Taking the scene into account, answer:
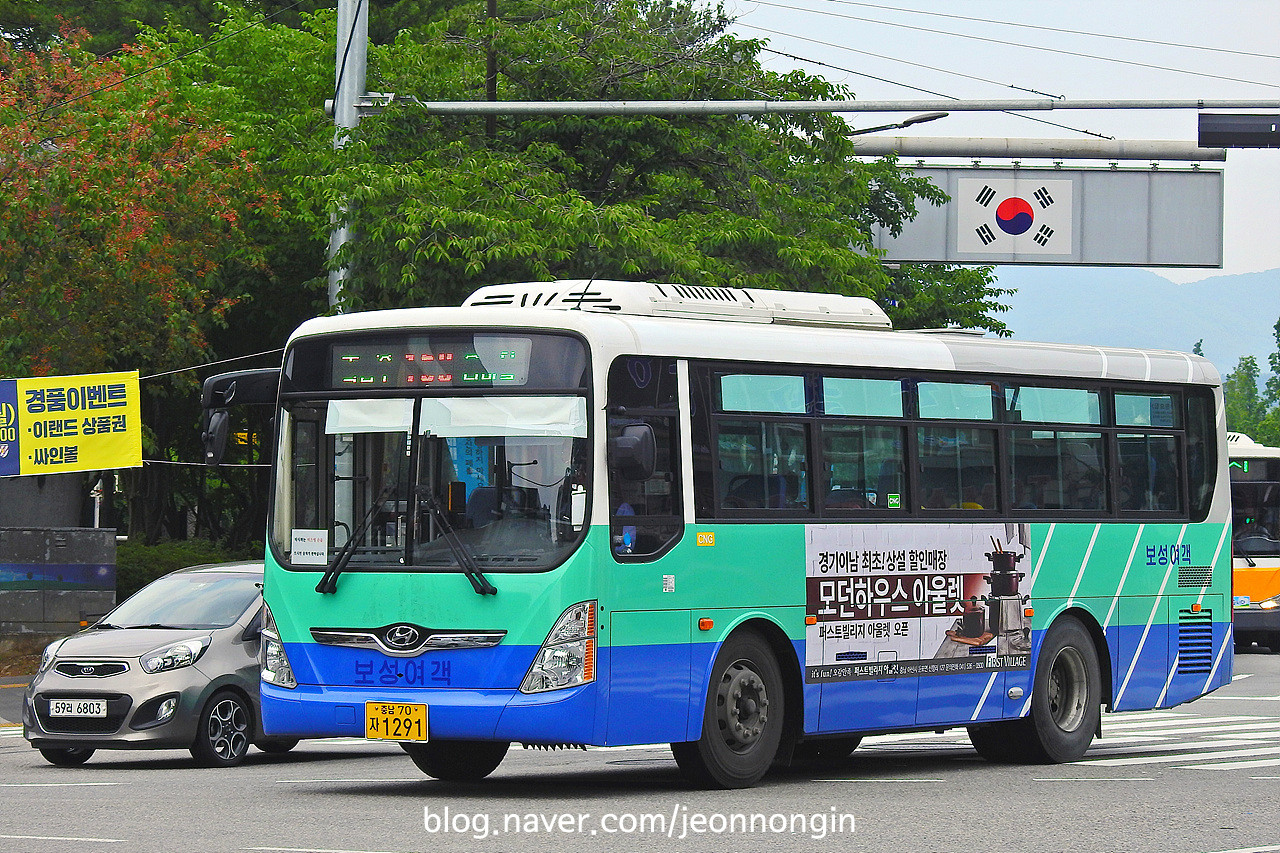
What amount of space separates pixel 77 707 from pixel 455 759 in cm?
343

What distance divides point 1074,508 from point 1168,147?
28191 mm

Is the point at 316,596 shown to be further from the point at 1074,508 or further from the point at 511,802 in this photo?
the point at 1074,508

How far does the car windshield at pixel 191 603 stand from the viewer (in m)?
15.5

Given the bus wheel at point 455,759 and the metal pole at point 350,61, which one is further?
the metal pole at point 350,61

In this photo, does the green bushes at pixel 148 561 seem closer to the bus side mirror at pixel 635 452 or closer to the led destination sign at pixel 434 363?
the led destination sign at pixel 434 363

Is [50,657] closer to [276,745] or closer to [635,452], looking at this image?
[276,745]

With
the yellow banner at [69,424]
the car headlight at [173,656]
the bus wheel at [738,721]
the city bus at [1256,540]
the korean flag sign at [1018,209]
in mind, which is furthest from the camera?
the korean flag sign at [1018,209]

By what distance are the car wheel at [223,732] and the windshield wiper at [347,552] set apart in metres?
3.35

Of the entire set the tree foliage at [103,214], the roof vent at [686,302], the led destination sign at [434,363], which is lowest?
the led destination sign at [434,363]

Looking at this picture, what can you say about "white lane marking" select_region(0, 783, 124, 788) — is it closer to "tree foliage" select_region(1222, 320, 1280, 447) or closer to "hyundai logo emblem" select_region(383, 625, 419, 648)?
"hyundai logo emblem" select_region(383, 625, 419, 648)

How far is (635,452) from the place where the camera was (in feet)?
36.8

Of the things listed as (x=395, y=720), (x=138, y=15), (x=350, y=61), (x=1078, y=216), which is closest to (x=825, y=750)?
Answer: (x=395, y=720)

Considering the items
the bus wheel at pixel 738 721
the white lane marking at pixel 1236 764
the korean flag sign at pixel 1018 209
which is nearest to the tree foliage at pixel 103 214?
the bus wheel at pixel 738 721

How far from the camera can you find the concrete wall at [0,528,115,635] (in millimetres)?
24281
